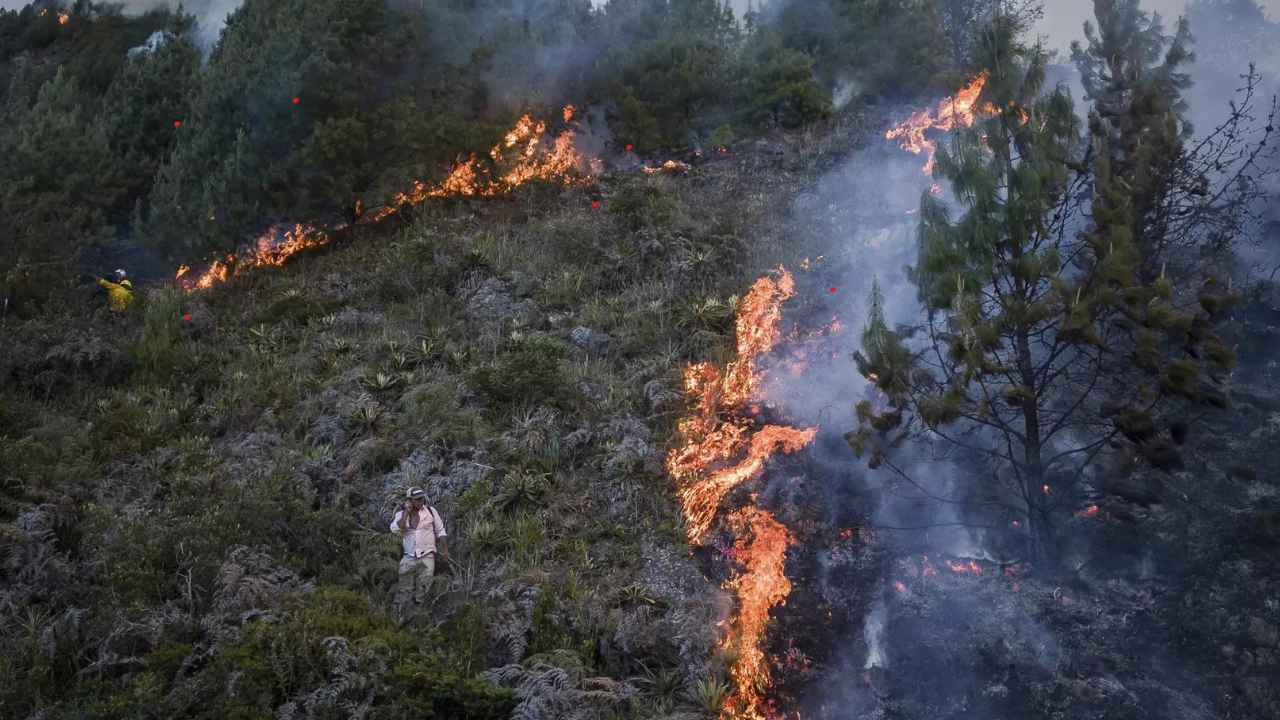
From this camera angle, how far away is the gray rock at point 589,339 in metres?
13.0

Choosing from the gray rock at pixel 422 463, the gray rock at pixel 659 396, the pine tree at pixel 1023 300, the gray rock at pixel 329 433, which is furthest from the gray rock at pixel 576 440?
the pine tree at pixel 1023 300

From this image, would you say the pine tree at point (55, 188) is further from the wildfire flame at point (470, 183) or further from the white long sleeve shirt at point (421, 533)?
the white long sleeve shirt at point (421, 533)

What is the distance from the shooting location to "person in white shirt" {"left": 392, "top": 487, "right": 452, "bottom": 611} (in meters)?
8.71

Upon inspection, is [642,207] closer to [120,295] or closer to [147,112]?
[120,295]

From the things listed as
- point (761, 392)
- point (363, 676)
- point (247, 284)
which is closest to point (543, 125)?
point (247, 284)

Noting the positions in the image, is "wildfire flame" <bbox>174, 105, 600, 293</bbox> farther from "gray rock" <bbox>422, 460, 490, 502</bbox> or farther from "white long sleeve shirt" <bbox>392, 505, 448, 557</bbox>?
"white long sleeve shirt" <bbox>392, 505, 448, 557</bbox>

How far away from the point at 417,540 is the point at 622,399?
11.6 ft

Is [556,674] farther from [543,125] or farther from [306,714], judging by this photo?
[543,125]

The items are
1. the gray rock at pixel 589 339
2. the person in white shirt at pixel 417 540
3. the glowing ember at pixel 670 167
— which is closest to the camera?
the person in white shirt at pixel 417 540

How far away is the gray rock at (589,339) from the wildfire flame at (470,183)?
17.5 feet

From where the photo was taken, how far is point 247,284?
53.8 feet

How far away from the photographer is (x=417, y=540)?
29.1 ft

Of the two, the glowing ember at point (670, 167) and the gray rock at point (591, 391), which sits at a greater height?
the glowing ember at point (670, 167)

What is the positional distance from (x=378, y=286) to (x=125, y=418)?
15.6 feet
